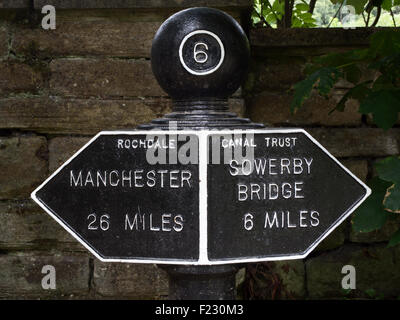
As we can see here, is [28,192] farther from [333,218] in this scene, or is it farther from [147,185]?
A: [333,218]

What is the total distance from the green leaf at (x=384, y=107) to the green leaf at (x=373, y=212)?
0.26m

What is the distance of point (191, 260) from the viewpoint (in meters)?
1.56

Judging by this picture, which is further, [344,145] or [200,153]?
[344,145]

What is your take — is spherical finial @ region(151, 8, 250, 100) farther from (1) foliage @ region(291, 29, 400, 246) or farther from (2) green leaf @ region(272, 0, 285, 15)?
(2) green leaf @ region(272, 0, 285, 15)

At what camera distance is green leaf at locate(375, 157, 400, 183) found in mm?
1874

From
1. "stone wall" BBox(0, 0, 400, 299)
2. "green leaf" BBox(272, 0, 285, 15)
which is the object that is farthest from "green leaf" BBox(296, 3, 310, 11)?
"stone wall" BBox(0, 0, 400, 299)

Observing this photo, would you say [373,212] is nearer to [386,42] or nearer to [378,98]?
[378,98]

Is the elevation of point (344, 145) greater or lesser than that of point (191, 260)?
greater

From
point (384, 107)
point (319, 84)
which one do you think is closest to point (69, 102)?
point (319, 84)

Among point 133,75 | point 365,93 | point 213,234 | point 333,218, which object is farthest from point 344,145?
point 213,234

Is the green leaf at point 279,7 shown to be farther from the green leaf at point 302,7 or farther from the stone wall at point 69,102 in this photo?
the stone wall at point 69,102

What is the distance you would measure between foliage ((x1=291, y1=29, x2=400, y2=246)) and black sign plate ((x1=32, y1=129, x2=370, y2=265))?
13.2 inches
